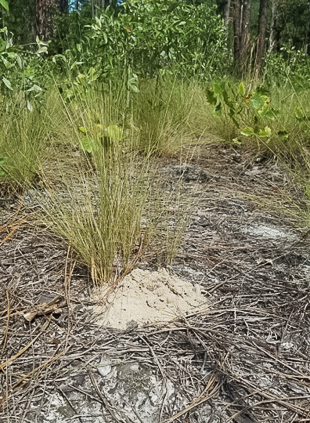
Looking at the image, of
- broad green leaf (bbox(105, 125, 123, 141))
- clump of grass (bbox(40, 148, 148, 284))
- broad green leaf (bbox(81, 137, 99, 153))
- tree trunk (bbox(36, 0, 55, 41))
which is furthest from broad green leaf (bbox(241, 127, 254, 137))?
tree trunk (bbox(36, 0, 55, 41))

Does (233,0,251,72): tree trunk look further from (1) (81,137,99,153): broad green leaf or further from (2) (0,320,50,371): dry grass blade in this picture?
(2) (0,320,50,371): dry grass blade

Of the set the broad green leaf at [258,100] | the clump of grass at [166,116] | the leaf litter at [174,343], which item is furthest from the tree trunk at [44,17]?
the leaf litter at [174,343]

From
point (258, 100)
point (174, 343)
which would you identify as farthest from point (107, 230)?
point (258, 100)

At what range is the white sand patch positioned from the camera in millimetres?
1145

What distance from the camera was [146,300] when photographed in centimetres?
121

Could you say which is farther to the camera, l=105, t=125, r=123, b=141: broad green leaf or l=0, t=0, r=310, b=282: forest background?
l=105, t=125, r=123, b=141: broad green leaf

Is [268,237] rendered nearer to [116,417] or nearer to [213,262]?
[213,262]

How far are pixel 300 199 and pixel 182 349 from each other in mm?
1199

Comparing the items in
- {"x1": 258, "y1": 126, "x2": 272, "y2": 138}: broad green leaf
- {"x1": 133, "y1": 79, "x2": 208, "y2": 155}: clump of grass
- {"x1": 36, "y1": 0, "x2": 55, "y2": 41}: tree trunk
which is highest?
{"x1": 36, "y1": 0, "x2": 55, "y2": 41}: tree trunk

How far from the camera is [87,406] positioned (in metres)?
0.88

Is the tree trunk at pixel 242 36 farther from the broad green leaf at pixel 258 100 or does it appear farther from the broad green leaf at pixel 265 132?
the broad green leaf at pixel 265 132

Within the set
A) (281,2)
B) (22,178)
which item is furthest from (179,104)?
(281,2)

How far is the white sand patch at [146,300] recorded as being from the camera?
1.14m

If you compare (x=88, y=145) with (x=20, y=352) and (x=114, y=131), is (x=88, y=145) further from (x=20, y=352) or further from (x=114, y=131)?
(x=20, y=352)
